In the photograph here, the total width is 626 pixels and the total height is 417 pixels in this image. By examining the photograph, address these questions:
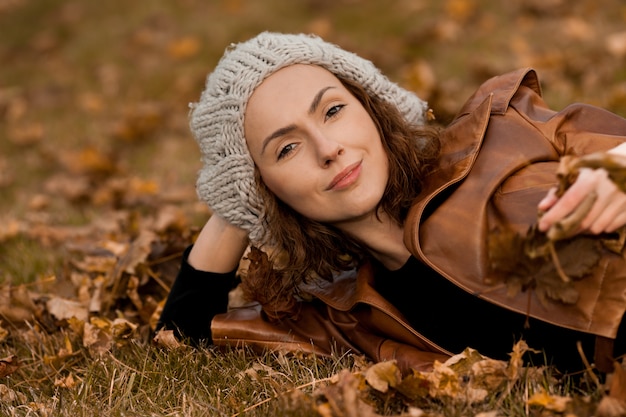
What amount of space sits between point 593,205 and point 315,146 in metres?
0.87

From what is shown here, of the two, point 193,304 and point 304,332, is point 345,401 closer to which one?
point 304,332

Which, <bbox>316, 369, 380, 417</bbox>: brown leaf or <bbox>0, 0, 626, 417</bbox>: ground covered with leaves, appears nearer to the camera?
<bbox>316, 369, 380, 417</bbox>: brown leaf

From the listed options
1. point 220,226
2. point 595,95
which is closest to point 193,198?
point 220,226

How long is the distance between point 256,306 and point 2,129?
507cm

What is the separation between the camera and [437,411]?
2062 mm

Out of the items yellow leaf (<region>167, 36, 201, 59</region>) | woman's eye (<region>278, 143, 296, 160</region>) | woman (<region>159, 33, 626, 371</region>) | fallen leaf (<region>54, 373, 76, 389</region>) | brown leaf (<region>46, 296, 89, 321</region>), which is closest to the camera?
woman (<region>159, 33, 626, 371</region>)

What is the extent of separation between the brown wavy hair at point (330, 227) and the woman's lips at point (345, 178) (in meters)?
0.18

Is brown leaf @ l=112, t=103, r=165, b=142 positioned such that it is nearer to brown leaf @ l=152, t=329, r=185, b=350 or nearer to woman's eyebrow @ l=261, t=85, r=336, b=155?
brown leaf @ l=152, t=329, r=185, b=350

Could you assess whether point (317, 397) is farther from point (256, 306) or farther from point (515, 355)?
point (256, 306)

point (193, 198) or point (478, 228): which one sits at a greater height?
point (478, 228)

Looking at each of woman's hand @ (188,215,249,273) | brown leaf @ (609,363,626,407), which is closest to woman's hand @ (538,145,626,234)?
brown leaf @ (609,363,626,407)

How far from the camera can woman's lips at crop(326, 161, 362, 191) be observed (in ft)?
7.68

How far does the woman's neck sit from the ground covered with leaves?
39 cm

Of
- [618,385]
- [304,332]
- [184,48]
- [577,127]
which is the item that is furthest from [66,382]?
[184,48]
